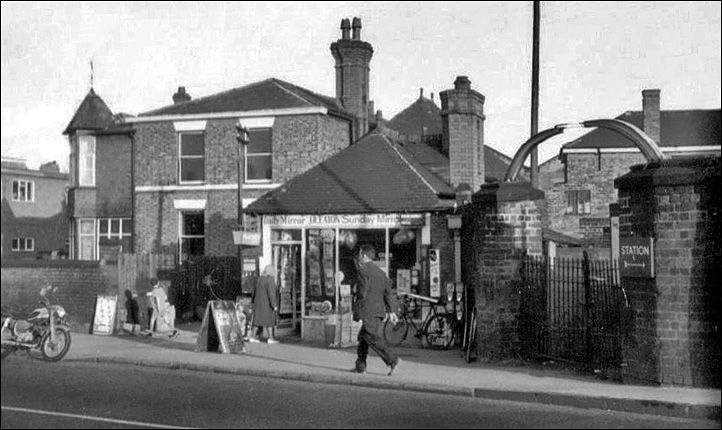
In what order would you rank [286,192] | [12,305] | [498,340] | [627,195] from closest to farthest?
1. [12,305]
2. [627,195]
3. [498,340]
4. [286,192]

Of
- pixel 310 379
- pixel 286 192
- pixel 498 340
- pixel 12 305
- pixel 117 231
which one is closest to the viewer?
pixel 12 305

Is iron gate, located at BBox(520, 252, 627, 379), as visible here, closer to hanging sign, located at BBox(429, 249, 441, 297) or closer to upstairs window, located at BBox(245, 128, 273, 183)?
hanging sign, located at BBox(429, 249, 441, 297)

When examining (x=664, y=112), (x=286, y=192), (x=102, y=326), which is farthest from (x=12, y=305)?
(x=664, y=112)

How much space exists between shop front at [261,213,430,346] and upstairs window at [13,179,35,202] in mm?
15329

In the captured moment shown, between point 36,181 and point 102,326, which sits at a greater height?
point 36,181

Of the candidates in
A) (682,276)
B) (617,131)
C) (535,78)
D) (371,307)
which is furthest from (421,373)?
(535,78)

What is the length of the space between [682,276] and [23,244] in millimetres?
8227

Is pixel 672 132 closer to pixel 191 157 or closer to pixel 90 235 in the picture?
pixel 191 157

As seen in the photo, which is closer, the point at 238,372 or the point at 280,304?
the point at 238,372

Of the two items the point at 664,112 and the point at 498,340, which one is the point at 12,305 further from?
the point at 664,112

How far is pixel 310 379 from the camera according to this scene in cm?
1240

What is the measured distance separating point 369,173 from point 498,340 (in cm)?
956

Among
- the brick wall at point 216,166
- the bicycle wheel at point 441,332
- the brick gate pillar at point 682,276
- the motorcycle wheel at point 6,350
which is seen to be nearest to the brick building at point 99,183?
the brick wall at point 216,166

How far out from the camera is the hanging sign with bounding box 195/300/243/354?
596 inches
